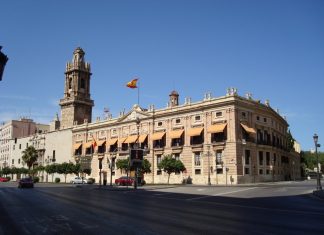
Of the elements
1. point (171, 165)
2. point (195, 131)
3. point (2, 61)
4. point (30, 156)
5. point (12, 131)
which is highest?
point (12, 131)

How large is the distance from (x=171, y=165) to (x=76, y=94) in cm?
4617

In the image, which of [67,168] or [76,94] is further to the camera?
[76,94]

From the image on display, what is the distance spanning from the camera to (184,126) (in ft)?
215

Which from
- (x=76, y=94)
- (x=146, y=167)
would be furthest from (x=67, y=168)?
(x=146, y=167)

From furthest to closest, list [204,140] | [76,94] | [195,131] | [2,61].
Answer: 1. [76,94]
2. [195,131]
3. [204,140]
4. [2,61]

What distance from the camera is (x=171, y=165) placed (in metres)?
61.0

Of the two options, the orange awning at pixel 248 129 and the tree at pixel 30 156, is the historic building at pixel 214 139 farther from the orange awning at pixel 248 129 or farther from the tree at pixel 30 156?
the tree at pixel 30 156

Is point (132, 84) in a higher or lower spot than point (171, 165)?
higher

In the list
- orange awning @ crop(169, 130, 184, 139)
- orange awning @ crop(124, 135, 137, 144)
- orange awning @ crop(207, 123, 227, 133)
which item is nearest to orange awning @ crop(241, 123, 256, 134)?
orange awning @ crop(207, 123, 227, 133)

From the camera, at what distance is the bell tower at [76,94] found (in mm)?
96562

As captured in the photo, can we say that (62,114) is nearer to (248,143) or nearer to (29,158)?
(29,158)

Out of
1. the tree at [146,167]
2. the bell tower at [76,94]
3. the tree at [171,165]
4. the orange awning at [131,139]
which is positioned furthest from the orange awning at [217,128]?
the bell tower at [76,94]

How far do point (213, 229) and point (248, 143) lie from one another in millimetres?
48891

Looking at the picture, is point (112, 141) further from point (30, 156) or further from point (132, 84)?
point (30, 156)
